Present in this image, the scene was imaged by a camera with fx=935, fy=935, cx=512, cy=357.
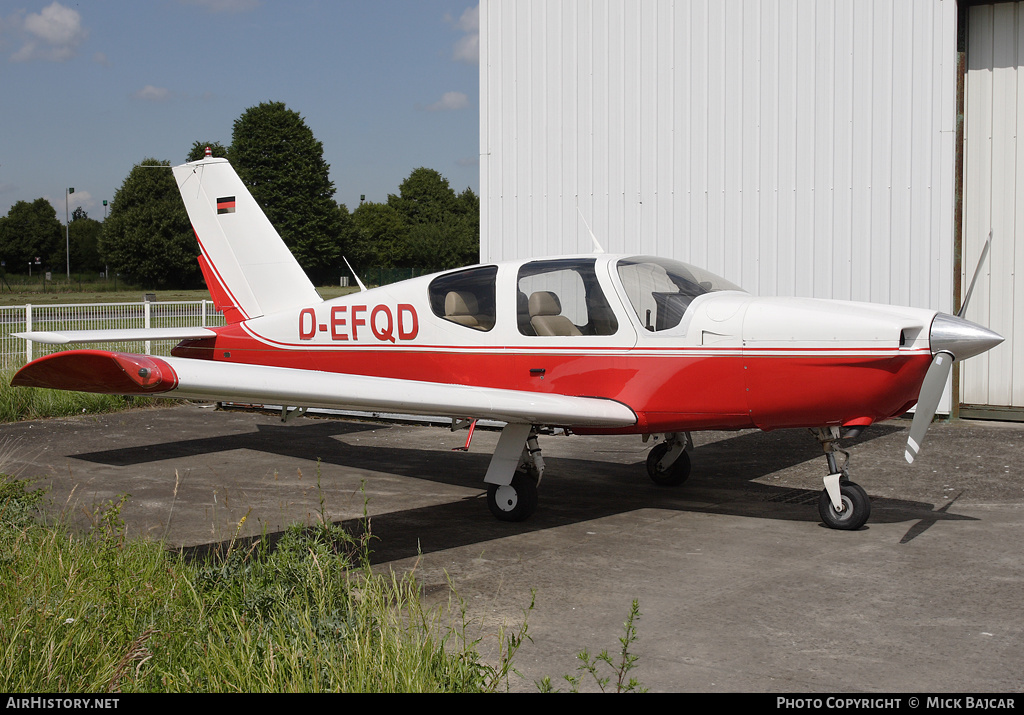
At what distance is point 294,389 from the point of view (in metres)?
5.25

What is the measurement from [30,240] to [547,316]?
101 m

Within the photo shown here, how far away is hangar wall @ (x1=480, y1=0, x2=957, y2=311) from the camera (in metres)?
10.4

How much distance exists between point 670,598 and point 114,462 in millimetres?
6172

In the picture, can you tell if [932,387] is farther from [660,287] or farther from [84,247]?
[84,247]

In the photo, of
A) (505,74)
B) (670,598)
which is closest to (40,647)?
(670,598)

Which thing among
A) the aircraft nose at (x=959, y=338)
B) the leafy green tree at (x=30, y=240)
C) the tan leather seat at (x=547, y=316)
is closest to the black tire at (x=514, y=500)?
the tan leather seat at (x=547, y=316)

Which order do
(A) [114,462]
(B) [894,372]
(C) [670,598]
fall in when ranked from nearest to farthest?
(C) [670,598]
(B) [894,372]
(A) [114,462]

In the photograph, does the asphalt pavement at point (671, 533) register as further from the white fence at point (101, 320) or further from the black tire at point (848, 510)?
the white fence at point (101, 320)

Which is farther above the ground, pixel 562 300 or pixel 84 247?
pixel 84 247

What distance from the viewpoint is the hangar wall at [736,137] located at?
1041 centimetres

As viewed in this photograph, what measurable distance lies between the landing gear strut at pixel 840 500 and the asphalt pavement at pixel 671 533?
4.4 inches

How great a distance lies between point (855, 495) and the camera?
6262mm

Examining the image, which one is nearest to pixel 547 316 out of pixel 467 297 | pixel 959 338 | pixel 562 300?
pixel 562 300
